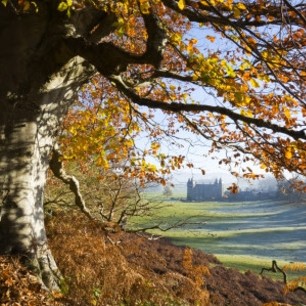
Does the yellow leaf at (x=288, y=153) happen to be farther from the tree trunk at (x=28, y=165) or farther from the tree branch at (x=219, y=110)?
the tree trunk at (x=28, y=165)

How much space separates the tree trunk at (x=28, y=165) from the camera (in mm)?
5914

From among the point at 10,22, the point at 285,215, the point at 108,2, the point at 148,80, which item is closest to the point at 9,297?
the point at 10,22

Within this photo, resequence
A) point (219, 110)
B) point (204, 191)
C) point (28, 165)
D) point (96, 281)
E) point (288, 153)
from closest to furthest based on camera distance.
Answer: point (219, 110) < point (28, 165) < point (288, 153) < point (96, 281) < point (204, 191)

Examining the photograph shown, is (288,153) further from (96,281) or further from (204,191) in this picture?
(204,191)

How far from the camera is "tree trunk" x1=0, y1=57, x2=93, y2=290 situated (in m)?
5.91

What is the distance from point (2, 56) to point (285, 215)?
7492 cm

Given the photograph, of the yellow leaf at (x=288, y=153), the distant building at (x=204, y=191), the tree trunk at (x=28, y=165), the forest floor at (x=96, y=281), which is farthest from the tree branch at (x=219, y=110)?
the distant building at (x=204, y=191)

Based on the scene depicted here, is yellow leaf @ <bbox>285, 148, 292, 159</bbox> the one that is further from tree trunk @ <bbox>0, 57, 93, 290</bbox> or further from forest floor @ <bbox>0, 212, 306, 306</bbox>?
tree trunk @ <bbox>0, 57, 93, 290</bbox>

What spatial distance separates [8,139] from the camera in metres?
5.93

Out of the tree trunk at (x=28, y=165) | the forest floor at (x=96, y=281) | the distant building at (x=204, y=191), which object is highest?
the tree trunk at (x=28, y=165)

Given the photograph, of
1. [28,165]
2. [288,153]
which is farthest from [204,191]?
[28,165]

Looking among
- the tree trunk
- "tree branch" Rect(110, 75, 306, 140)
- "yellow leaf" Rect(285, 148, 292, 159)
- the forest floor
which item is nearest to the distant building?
the forest floor

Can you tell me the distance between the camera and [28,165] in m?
6.11

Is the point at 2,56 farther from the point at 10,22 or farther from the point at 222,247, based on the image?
the point at 222,247
